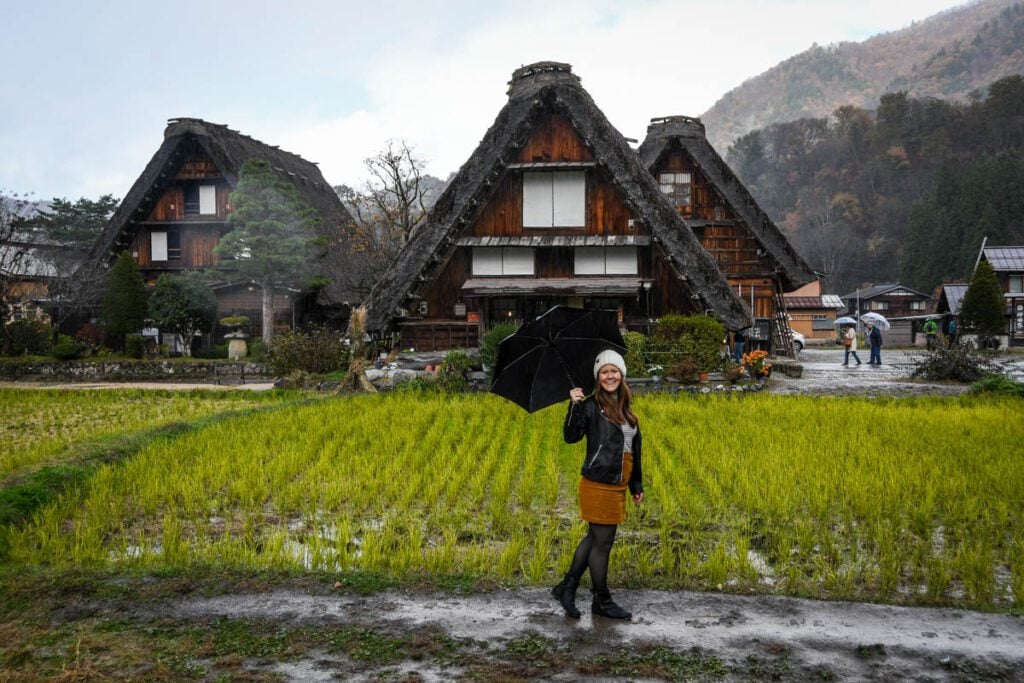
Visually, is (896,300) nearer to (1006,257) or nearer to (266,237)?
(1006,257)

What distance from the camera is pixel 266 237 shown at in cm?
2188

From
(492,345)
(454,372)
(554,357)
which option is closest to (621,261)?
(492,345)

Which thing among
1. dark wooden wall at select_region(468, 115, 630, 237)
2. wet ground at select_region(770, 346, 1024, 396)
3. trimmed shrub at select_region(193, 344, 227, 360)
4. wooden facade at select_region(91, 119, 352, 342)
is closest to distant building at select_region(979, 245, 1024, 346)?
wet ground at select_region(770, 346, 1024, 396)

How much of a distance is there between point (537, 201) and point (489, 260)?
1.81m

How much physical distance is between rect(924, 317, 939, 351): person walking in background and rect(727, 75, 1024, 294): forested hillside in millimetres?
15031

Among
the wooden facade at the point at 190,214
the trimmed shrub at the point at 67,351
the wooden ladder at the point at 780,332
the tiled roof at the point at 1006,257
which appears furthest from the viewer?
the tiled roof at the point at 1006,257

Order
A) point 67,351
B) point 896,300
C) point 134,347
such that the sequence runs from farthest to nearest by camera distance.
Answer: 1. point 896,300
2. point 134,347
3. point 67,351

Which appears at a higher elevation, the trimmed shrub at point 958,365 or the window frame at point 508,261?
the window frame at point 508,261

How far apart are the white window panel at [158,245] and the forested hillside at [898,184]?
147ft

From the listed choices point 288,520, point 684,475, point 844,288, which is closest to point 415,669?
point 288,520

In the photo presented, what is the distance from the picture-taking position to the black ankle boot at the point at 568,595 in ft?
13.0

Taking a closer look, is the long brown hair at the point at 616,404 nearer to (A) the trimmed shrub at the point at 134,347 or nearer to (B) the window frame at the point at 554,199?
(B) the window frame at the point at 554,199

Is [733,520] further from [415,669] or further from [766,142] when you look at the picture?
[766,142]

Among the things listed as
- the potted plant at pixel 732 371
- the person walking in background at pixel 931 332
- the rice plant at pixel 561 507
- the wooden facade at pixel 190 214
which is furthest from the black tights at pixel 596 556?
the wooden facade at pixel 190 214
